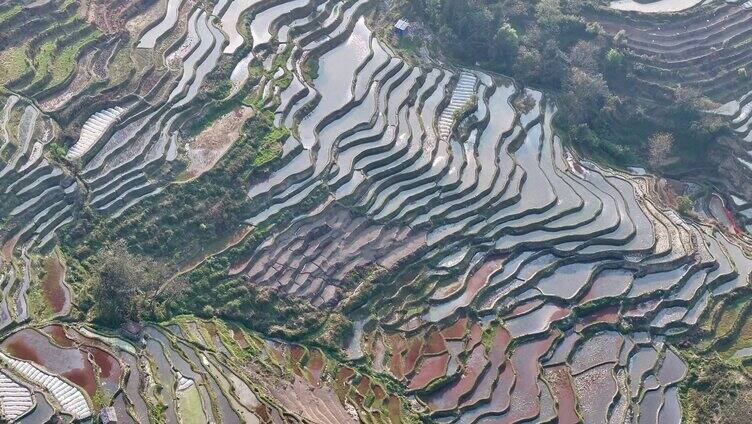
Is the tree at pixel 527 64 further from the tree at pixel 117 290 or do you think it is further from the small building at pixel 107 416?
the small building at pixel 107 416

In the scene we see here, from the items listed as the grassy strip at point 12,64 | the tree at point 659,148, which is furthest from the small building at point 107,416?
the tree at point 659,148

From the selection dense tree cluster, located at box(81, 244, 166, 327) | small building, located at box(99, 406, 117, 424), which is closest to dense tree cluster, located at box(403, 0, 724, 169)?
dense tree cluster, located at box(81, 244, 166, 327)

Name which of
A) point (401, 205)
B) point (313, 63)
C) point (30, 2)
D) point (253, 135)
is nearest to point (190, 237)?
point (253, 135)

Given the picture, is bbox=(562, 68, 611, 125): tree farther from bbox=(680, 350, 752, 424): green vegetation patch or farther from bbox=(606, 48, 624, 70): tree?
bbox=(680, 350, 752, 424): green vegetation patch

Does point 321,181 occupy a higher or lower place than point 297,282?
higher

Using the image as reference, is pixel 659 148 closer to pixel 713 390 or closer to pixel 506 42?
pixel 506 42

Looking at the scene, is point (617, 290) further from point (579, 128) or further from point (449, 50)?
point (449, 50)
